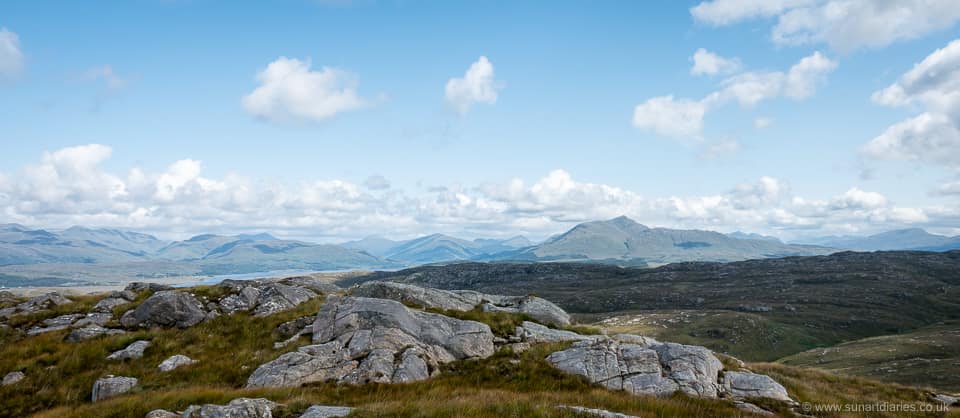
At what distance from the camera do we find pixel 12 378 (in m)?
17.8

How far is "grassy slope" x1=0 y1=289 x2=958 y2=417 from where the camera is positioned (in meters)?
13.2

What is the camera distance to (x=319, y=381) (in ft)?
55.4

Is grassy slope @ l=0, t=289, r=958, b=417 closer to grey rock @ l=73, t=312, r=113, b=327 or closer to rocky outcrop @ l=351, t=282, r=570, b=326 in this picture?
grey rock @ l=73, t=312, r=113, b=327

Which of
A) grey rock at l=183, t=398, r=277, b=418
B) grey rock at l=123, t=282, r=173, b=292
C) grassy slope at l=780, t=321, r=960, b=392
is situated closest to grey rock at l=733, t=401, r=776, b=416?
grey rock at l=183, t=398, r=277, b=418

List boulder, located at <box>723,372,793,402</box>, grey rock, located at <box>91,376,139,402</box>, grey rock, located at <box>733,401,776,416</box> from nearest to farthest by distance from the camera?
1. grey rock, located at <box>733,401,776,416</box>
2. grey rock, located at <box>91,376,139,402</box>
3. boulder, located at <box>723,372,793,402</box>

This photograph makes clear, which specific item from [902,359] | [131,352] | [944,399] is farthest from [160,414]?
[902,359]

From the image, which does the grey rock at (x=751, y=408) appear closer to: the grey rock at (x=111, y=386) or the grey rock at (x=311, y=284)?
the grey rock at (x=111, y=386)

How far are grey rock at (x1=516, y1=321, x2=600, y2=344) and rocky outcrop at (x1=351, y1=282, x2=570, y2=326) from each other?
1881 mm

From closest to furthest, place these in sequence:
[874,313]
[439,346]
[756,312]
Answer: [439,346]
[874,313]
[756,312]

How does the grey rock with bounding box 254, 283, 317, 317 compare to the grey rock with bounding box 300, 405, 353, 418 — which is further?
the grey rock with bounding box 254, 283, 317, 317

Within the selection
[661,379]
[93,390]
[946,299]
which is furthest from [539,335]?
[946,299]

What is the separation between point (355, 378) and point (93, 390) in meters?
9.82

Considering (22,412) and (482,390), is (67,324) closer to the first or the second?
(22,412)

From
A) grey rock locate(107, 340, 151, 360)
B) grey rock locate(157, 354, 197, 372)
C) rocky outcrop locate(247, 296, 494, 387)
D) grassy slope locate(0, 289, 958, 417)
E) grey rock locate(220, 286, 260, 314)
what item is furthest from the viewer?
grey rock locate(220, 286, 260, 314)
